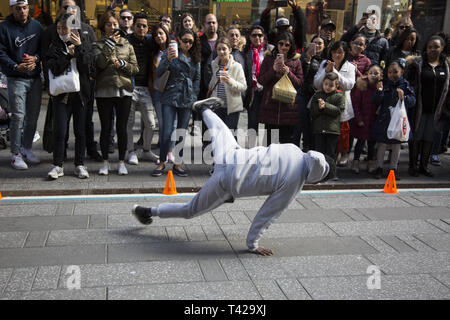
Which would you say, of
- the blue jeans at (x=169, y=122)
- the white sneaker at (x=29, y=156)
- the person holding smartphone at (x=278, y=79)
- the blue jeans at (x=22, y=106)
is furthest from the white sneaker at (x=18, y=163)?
the person holding smartphone at (x=278, y=79)

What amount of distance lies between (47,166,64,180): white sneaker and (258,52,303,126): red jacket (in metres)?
2.89

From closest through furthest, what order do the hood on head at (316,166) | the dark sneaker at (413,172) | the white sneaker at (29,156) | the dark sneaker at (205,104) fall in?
the hood on head at (316,166), the dark sneaker at (205,104), the white sneaker at (29,156), the dark sneaker at (413,172)

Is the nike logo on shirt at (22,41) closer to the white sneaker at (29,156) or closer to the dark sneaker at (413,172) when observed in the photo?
the white sneaker at (29,156)

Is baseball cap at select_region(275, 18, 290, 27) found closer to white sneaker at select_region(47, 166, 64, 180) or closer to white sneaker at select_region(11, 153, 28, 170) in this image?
white sneaker at select_region(47, 166, 64, 180)

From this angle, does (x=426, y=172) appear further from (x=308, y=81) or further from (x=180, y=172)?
(x=180, y=172)

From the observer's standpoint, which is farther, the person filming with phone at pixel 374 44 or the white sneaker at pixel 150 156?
the person filming with phone at pixel 374 44

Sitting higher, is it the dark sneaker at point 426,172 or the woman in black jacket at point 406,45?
the woman in black jacket at point 406,45

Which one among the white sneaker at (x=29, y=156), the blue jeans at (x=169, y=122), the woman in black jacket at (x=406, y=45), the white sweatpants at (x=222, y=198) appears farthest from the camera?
the woman in black jacket at (x=406, y=45)

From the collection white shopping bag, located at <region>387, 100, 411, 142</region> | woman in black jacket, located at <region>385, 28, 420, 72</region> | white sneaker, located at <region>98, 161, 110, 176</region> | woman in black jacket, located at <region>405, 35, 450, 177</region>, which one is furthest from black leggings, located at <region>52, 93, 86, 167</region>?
woman in black jacket, located at <region>385, 28, 420, 72</region>

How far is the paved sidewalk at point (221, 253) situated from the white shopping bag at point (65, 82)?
145 cm

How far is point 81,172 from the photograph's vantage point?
6211 mm

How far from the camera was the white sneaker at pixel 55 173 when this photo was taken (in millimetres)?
6059

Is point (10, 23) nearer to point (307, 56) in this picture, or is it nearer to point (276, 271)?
point (307, 56)

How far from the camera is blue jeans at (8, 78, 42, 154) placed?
6430mm
